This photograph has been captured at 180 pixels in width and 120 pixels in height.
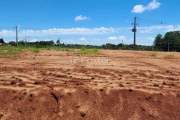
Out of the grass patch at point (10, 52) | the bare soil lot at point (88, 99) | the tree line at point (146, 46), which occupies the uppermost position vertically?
the tree line at point (146, 46)

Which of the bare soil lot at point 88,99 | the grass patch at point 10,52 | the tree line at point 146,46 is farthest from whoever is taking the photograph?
the tree line at point 146,46

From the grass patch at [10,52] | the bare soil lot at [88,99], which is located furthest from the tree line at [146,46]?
the bare soil lot at [88,99]

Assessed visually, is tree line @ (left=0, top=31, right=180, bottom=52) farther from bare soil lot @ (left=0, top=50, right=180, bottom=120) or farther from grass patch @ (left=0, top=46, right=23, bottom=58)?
bare soil lot @ (left=0, top=50, right=180, bottom=120)

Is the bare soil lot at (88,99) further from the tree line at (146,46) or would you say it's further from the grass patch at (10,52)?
the tree line at (146,46)

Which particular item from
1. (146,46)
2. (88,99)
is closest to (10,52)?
(88,99)


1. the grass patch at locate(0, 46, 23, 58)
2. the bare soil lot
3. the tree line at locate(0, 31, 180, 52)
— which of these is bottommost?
the bare soil lot

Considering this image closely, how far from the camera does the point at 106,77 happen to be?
6094mm

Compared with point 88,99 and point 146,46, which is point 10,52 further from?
point 146,46

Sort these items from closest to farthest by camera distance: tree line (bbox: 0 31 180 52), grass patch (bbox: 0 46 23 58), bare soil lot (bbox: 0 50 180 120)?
bare soil lot (bbox: 0 50 180 120) < grass patch (bbox: 0 46 23 58) < tree line (bbox: 0 31 180 52)

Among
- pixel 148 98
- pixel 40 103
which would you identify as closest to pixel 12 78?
pixel 40 103

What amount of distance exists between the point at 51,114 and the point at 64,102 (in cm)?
36

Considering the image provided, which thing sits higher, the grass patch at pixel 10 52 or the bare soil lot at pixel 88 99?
the grass patch at pixel 10 52

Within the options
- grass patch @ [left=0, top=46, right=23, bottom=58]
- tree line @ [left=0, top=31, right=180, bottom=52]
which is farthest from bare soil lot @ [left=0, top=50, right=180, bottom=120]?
tree line @ [left=0, top=31, right=180, bottom=52]

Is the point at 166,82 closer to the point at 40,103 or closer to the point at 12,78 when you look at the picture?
the point at 40,103
